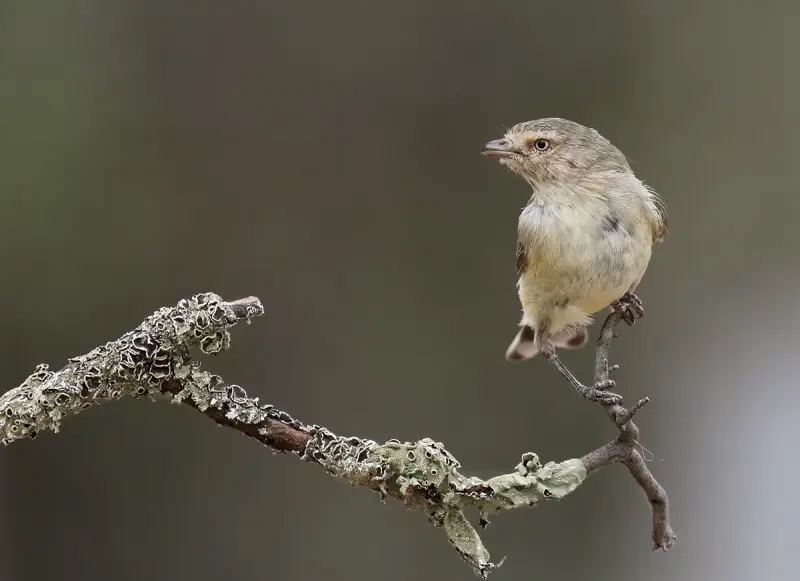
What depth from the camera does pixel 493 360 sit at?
1643 mm

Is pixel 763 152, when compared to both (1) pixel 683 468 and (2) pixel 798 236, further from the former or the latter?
(1) pixel 683 468

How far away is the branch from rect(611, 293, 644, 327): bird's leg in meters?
0.23

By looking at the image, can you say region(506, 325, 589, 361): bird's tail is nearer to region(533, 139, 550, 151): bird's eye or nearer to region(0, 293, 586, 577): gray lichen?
region(533, 139, 550, 151): bird's eye

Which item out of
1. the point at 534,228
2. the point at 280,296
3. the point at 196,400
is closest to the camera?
the point at 196,400

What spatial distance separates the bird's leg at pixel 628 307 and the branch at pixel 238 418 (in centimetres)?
23

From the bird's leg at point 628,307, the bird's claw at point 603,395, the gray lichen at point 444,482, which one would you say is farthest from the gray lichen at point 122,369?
the bird's leg at point 628,307

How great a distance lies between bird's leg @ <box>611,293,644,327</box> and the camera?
2.88 ft

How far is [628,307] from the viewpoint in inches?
35.1

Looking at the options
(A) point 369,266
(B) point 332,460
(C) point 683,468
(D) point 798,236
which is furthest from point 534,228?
(D) point 798,236

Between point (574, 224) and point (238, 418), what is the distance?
16.3 inches

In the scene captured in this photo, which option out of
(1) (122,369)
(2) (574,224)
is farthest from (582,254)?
(1) (122,369)

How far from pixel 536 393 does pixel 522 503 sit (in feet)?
3.37

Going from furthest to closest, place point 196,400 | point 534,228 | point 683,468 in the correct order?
point 683,468
point 534,228
point 196,400

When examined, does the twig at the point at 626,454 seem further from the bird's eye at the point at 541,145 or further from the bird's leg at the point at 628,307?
the bird's eye at the point at 541,145
